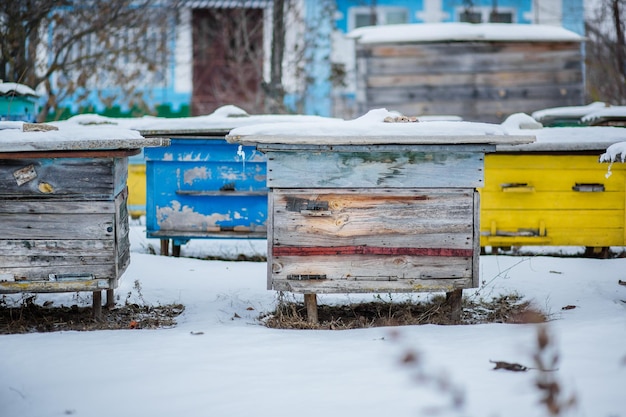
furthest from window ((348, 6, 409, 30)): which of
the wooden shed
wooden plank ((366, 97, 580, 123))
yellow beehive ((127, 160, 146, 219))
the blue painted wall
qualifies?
yellow beehive ((127, 160, 146, 219))

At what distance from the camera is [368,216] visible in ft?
15.7

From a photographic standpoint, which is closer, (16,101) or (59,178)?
(59,178)

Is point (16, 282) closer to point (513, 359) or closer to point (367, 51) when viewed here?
point (513, 359)

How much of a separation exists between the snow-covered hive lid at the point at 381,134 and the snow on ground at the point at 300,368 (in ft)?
3.69

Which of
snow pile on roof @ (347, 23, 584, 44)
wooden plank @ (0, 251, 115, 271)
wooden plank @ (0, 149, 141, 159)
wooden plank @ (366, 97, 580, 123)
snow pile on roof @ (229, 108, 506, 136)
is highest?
snow pile on roof @ (347, 23, 584, 44)

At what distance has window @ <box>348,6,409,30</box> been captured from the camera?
1844cm

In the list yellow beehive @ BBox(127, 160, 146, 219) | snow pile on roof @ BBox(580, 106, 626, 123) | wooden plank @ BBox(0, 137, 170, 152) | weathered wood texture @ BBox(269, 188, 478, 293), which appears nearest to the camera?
wooden plank @ BBox(0, 137, 170, 152)

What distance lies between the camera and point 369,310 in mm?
5508

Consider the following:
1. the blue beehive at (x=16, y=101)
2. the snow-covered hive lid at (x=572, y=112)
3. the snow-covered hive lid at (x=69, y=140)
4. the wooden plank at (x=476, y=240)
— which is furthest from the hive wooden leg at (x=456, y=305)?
the snow-covered hive lid at (x=572, y=112)

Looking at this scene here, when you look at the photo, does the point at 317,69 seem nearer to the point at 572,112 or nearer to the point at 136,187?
the point at 136,187

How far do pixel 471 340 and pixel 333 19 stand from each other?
45.9 ft

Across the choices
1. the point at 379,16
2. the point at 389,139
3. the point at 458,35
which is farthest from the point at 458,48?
the point at 389,139

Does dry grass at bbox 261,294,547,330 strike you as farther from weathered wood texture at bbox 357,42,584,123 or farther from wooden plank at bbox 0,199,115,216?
weathered wood texture at bbox 357,42,584,123

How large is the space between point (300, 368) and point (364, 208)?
1323mm
